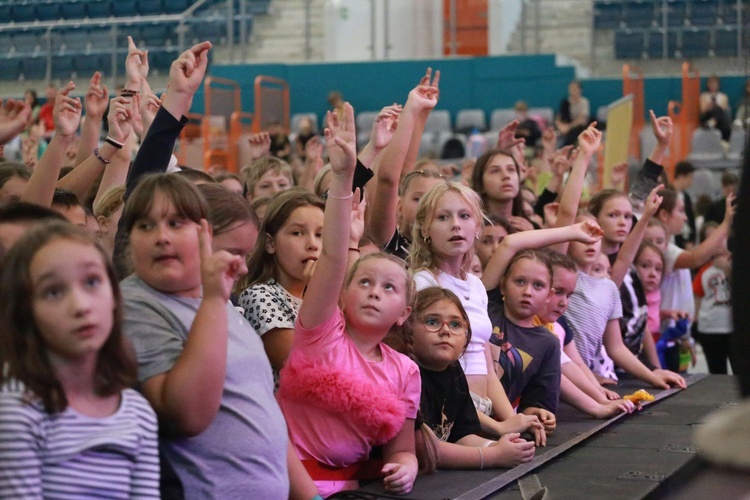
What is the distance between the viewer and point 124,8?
15.4 metres

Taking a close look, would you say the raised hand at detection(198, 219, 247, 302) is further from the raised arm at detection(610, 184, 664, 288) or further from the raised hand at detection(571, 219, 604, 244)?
the raised arm at detection(610, 184, 664, 288)

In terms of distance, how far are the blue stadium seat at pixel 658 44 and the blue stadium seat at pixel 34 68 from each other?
8.00 m

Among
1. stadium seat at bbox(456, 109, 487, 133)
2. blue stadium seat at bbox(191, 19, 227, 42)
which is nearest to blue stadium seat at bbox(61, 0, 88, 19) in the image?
blue stadium seat at bbox(191, 19, 227, 42)

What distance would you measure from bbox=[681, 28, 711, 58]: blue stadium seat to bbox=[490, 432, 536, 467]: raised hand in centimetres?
1213

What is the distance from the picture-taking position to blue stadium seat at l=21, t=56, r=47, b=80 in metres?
14.6

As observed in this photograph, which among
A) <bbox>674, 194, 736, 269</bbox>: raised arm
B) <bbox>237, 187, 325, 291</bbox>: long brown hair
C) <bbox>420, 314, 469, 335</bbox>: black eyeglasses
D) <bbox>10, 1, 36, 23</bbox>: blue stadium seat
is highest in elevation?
<bbox>10, 1, 36, 23</bbox>: blue stadium seat

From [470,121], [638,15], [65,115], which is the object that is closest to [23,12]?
[470,121]

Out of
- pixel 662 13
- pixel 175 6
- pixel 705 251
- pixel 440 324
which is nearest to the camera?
pixel 440 324

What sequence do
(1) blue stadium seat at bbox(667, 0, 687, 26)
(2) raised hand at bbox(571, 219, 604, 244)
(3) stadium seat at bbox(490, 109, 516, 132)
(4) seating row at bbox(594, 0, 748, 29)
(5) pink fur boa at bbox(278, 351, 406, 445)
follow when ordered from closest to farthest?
(5) pink fur boa at bbox(278, 351, 406, 445) < (2) raised hand at bbox(571, 219, 604, 244) < (3) stadium seat at bbox(490, 109, 516, 132) < (4) seating row at bbox(594, 0, 748, 29) < (1) blue stadium seat at bbox(667, 0, 687, 26)

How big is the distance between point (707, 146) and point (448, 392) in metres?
10.1

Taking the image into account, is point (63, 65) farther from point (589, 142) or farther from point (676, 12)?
point (589, 142)

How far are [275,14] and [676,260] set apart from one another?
10884 mm

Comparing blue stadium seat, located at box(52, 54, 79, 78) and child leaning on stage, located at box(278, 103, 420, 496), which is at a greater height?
blue stadium seat, located at box(52, 54, 79, 78)

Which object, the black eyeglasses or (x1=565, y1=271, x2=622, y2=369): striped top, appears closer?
the black eyeglasses
